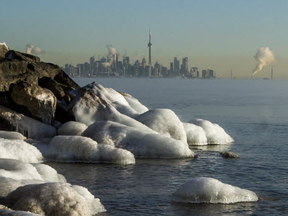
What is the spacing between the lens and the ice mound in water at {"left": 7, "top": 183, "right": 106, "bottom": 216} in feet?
54.3

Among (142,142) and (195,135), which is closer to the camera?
(142,142)

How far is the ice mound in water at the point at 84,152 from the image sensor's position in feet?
88.5

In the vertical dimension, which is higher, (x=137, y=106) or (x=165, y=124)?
(x=137, y=106)

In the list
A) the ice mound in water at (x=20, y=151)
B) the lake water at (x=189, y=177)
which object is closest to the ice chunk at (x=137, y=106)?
the lake water at (x=189, y=177)

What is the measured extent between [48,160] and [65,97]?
8172mm

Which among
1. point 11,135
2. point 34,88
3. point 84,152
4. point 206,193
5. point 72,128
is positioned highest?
point 34,88

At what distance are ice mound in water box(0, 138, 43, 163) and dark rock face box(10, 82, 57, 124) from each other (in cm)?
540

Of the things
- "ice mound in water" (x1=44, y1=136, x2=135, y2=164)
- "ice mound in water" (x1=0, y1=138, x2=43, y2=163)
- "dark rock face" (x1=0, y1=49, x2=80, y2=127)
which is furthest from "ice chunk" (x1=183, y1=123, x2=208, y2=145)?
"ice mound in water" (x1=0, y1=138, x2=43, y2=163)

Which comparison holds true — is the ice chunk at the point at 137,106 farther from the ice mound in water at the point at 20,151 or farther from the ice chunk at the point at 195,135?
the ice mound in water at the point at 20,151

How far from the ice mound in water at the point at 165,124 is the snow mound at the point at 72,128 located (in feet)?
11.4

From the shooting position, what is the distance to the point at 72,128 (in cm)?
3098

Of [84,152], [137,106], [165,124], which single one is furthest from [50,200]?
[137,106]

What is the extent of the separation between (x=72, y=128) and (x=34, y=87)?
3.47 metres

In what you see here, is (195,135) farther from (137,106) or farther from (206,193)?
(206,193)
